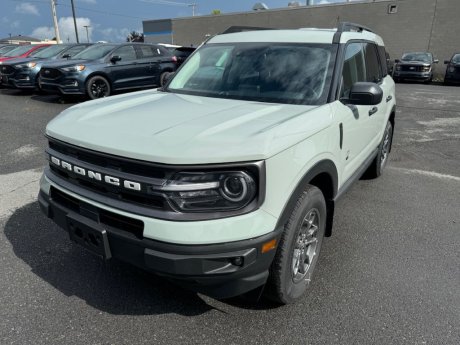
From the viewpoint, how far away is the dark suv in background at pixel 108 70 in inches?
404

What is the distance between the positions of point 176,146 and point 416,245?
103 inches

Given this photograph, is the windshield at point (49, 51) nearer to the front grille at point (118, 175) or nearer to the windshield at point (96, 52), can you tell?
the windshield at point (96, 52)

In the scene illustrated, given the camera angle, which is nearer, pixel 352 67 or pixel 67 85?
pixel 352 67

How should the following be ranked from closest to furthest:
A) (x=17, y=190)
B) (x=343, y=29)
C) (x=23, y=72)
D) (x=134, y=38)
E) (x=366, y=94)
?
(x=366, y=94) < (x=343, y=29) < (x=17, y=190) < (x=23, y=72) < (x=134, y=38)

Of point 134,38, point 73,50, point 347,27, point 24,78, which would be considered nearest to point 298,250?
point 347,27

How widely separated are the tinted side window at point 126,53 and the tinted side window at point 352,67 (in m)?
8.81

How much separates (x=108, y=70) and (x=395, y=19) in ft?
75.6

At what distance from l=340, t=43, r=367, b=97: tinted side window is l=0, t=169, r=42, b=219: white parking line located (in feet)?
Answer: 11.7

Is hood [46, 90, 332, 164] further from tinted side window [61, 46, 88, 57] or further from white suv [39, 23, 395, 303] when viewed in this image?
tinted side window [61, 46, 88, 57]

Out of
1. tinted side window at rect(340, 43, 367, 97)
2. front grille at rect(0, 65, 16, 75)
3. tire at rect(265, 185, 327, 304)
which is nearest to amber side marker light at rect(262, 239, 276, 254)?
tire at rect(265, 185, 327, 304)

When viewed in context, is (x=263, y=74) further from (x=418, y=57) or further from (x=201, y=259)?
(x=418, y=57)

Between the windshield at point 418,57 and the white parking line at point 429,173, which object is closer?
the white parking line at point 429,173

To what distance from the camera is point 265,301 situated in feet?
8.70

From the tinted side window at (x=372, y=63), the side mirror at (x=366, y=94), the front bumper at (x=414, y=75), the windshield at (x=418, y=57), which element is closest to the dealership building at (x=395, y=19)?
the windshield at (x=418, y=57)
